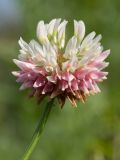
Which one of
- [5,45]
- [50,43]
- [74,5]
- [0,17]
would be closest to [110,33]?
[74,5]

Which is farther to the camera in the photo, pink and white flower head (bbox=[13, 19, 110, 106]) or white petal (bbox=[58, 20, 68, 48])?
→ white petal (bbox=[58, 20, 68, 48])

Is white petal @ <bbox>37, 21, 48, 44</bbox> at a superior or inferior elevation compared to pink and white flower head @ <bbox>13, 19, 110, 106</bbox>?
superior

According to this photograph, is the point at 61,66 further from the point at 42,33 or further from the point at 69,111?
the point at 69,111

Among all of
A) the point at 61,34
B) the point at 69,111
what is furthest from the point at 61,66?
the point at 69,111

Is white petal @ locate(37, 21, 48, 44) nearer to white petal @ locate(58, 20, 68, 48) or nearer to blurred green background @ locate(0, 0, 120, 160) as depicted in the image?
white petal @ locate(58, 20, 68, 48)

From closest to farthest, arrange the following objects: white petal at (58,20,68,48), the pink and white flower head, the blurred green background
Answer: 1. the pink and white flower head
2. white petal at (58,20,68,48)
3. the blurred green background

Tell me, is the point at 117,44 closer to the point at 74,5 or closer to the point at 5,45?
the point at 74,5

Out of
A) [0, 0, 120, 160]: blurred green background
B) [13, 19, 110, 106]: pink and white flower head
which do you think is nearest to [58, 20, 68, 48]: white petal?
[13, 19, 110, 106]: pink and white flower head
